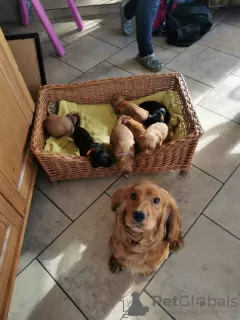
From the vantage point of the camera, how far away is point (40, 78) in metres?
1.69

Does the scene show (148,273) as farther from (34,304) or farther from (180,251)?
(34,304)

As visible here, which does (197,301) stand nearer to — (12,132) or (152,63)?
(12,132)

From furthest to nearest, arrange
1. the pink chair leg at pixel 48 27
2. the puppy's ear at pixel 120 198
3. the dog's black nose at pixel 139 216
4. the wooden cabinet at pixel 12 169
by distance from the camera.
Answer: the pink chair leg at pixel 48 27, the wooden cabinet at pixel 12 169, the puppy's ear at pixel 120 198, the dog's black nose at pixel 139 216

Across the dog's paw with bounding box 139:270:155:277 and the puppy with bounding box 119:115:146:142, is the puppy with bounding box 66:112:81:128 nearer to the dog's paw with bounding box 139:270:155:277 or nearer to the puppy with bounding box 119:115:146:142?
the puppy with bounding box 119:115:146:142

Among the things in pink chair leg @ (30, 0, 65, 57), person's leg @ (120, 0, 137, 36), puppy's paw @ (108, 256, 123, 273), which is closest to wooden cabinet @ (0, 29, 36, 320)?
puppy's paw @ (108, 256, 123, 273)

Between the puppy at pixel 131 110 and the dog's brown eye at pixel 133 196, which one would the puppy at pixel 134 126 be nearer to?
the puppy at pixel 131 110

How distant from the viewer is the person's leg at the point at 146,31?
69.6 inches

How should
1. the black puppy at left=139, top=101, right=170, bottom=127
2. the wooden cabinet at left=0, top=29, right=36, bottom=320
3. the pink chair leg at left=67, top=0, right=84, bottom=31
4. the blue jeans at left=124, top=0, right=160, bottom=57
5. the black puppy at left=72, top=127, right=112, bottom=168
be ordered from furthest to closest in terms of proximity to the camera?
the pink chair leg at left=67, top=0, right=84, bottom=31, the blue jeans at left=124, top=0, right=160, bottom=57, the black puppy at left=139, top=101, right=170, bottom=127, the black puppy at left=72, top=127, right=112, bottom=168, the wooden cabinet at left=0, top=29, right=36, bottom=320

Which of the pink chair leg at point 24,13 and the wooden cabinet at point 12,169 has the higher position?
the pink chair leg at point 24,13

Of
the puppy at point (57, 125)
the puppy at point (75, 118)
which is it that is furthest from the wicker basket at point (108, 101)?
the puppy at point (75, 118)

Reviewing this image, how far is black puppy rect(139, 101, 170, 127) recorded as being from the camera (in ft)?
4.84

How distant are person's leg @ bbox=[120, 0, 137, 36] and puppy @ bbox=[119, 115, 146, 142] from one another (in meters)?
1.15

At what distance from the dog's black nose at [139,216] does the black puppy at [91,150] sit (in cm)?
49

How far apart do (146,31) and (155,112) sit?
0.75 meters
